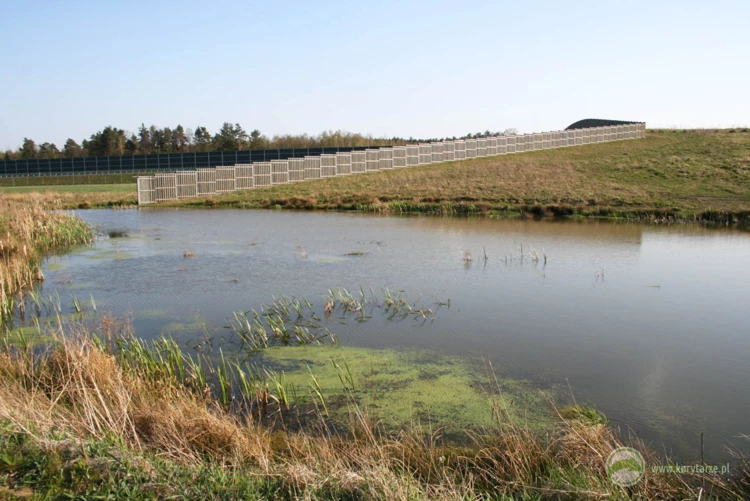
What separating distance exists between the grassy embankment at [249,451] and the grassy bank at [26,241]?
3.97 meters

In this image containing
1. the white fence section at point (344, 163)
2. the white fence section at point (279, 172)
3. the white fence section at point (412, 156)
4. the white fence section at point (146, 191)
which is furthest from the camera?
the white fence section at point (412, 156)

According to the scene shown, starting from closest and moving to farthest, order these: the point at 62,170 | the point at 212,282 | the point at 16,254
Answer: the point at 212,282
the point at 16,254
the point at 62,170

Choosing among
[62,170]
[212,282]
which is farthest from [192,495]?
[62,170]

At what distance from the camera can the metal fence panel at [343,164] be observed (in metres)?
35.9

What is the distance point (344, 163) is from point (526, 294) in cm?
2718

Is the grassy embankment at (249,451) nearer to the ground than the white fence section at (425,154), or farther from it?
nearer to the ground

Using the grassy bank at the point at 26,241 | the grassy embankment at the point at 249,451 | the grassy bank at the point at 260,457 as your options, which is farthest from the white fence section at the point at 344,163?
the grassy bank at the point at 260,457

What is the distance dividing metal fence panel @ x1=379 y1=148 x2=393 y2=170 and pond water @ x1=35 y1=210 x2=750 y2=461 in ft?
64.8

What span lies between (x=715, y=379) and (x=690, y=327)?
6.67 ft

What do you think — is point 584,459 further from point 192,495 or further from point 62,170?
point 62,170

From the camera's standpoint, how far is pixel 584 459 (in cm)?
414

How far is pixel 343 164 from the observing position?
3616 cm

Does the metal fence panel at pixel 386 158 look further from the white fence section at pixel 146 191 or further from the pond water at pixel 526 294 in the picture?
the pond water at pixel 526 294

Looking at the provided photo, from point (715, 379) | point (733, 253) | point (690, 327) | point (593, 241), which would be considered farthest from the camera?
point (593, 241)
